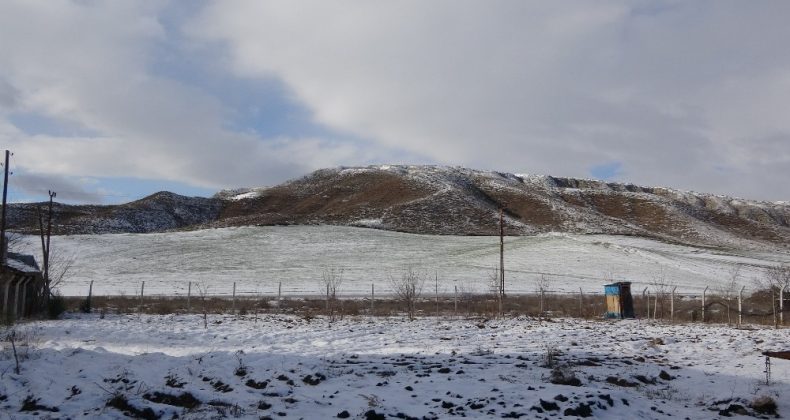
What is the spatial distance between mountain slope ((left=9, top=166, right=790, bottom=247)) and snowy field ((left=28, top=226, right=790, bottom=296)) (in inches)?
526

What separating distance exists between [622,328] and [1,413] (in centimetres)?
2197

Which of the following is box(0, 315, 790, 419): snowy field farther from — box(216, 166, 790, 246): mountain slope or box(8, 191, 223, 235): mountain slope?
box(8, 191, 223, 235): mountain slope

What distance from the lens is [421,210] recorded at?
4252 inches

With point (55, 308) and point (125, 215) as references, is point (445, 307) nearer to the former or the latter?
point (55, 308)

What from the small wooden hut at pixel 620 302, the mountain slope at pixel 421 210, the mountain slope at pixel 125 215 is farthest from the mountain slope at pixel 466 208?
the small wooden hut at pixel 620 302

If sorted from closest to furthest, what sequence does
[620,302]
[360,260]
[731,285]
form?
[620,302] → [731,285] → [360,260]

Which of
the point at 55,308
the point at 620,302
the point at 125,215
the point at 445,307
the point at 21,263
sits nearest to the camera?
the point at 55,308

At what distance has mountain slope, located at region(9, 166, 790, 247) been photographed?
100312mm

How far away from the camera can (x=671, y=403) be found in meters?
11.0

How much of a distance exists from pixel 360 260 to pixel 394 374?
5422 cm

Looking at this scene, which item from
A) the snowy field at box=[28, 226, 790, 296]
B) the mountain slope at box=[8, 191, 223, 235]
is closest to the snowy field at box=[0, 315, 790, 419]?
the snowy field at box=[28, 226, 790, 296]

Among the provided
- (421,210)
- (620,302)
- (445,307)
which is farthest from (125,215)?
(620,302)

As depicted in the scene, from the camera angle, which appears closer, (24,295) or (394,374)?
(394,374)

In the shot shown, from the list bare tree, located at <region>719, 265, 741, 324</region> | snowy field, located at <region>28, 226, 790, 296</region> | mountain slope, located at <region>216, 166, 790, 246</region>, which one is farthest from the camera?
mountain slope, located at <region>216, 166, 790, 246</region>
